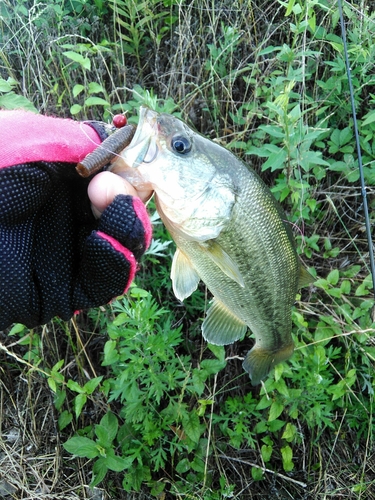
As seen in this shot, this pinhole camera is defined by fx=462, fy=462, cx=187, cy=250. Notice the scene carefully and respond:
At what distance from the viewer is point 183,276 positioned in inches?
74.8

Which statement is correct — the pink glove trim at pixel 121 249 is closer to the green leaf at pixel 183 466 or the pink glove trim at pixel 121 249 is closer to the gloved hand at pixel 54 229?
the gloved hand at pixel 54 229

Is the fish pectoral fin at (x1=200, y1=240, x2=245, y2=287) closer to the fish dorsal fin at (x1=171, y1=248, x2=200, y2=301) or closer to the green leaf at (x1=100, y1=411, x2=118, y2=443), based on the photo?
the fish dorsal fin at (x1=171, y1=248, x2=200, y2=301)

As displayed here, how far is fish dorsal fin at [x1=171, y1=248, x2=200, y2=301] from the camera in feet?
6.16

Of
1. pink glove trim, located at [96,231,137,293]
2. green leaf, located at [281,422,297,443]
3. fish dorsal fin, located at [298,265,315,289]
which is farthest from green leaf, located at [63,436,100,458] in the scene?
fish dorsal fin, located at [298,265,315,289]

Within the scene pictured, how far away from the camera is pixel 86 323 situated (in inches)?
104

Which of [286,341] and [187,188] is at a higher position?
[187,188]

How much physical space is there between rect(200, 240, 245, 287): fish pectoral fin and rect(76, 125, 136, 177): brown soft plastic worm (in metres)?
0.49

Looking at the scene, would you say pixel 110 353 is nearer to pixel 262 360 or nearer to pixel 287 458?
pixel 262 360

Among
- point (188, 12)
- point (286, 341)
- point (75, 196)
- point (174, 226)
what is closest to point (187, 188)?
point (174, 226)

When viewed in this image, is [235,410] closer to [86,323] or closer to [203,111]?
[86,323]

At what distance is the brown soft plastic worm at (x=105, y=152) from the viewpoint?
4.30 feet

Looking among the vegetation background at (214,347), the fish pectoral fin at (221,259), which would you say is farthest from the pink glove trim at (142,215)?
the vegetation background at (214,347)

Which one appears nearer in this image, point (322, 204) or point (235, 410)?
point (235, 410)

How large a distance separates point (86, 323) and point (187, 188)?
1.29 metres
